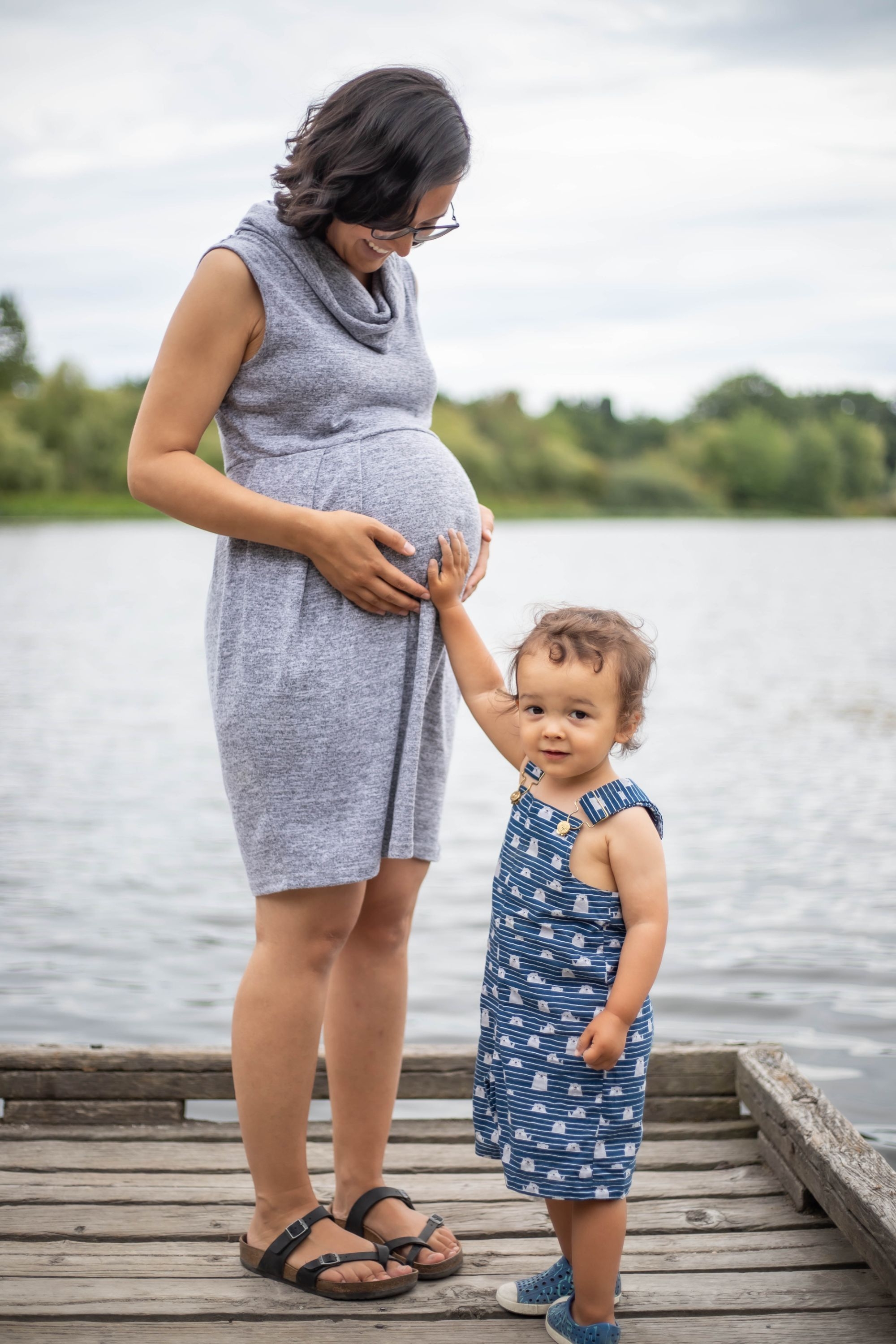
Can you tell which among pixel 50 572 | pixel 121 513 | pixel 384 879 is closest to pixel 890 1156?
pixel 384 879

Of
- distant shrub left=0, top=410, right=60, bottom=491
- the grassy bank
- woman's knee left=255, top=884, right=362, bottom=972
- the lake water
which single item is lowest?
the lake water

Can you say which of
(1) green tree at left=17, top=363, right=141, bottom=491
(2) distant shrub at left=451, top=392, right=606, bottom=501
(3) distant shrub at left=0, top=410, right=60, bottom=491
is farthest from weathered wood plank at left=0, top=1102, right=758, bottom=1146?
(2) distant shrub at left=451, top=392, right=606, bottom=501

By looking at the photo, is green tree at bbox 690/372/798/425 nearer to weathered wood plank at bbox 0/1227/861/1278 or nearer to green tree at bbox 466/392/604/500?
green tree at bbox 466/392/604/500

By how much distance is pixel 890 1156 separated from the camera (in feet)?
10.3

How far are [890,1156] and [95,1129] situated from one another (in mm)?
1949

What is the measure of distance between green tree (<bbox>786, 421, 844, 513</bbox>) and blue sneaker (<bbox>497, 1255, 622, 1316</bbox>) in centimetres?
7725

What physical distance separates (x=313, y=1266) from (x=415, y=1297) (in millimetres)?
166

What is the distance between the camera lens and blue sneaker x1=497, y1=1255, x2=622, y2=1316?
6.07ft

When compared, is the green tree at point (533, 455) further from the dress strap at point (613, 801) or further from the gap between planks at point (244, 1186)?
the dress strap at point (613, 801)

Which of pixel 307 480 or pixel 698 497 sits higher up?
pixel 698 497

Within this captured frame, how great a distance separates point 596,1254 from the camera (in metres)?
1.74

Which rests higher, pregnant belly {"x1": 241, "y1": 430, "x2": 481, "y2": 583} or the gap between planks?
pregnant belly {"x1": 241, "y1": 430, "x2": 481, "y2": 583}

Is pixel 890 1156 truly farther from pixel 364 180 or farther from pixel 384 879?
pixel 364 180

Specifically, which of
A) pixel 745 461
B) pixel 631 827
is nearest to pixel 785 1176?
pixel 631 827
